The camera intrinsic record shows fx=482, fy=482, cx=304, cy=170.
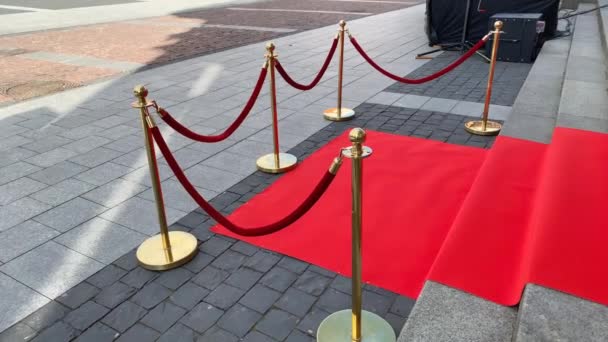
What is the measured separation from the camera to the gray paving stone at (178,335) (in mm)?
2906

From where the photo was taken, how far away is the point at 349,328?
293 cm

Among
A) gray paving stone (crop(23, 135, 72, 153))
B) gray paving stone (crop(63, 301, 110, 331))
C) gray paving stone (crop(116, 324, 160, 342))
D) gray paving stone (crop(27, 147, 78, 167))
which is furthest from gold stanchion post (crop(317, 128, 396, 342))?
gray paving stone (crop(23, 135, 72, 153))

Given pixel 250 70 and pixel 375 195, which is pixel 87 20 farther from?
pixel 375 195

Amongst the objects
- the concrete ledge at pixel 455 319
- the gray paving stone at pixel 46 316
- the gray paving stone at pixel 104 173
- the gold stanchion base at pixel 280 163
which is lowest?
the gray paving stone at pixel 46 316

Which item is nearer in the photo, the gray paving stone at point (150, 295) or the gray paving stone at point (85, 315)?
the gray paving stone at point (85, 315)

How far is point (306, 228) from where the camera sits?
4031mm

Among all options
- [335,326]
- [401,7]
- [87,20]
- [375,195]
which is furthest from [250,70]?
[401,7]

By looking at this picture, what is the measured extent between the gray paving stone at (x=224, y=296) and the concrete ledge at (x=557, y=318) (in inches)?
68.7

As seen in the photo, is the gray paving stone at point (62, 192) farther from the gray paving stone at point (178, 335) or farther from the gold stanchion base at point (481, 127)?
the gold stanchion base at point (481, 127)

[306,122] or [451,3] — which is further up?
[451,3]

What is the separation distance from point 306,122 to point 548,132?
2999mm

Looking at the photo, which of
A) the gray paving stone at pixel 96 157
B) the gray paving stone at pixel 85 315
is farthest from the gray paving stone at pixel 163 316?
the gray paving stone at pixel 96 157

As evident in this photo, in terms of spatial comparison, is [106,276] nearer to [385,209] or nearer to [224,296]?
[224,296]

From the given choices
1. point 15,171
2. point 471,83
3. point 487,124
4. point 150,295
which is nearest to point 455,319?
point 150,295
